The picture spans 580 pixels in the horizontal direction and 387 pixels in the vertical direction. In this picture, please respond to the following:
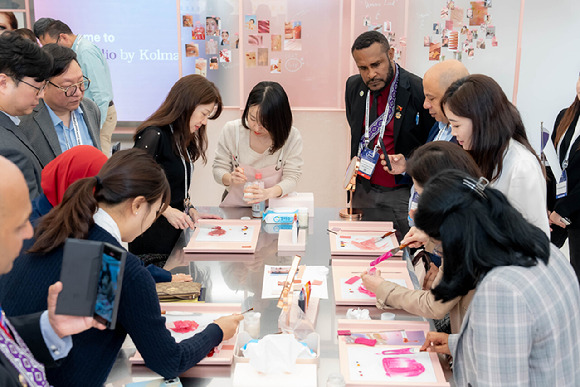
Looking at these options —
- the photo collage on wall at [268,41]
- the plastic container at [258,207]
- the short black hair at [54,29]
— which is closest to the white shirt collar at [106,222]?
the plastic container at [258,207]

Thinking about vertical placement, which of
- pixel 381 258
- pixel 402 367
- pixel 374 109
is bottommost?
pixel 402 367

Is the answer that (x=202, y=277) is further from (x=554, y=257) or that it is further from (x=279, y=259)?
(x=554, y=257)

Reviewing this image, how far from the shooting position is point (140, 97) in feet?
18.7

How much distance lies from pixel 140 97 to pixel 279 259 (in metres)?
3.49

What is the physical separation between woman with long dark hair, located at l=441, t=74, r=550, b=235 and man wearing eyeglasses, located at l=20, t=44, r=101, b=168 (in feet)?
6.12

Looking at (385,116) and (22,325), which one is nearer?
(22,325)

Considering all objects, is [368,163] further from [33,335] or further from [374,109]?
Answer: [33,335]

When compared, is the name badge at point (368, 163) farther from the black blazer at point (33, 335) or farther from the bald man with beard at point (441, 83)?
the black blazer at point (33, 335)

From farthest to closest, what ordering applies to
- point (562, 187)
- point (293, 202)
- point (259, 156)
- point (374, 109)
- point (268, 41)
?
point (268, 41)
point (374, 109)
point (259, 156)
point (293, 202)
point (562, 187)

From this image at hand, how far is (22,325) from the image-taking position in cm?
155

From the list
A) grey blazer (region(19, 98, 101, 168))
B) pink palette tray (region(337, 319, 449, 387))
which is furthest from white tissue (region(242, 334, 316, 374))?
grey blazer (region(19, 98, 101, 168))

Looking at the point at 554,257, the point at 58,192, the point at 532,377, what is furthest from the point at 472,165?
the point at 58,192

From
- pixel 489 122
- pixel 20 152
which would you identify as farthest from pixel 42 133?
pixel 489 122

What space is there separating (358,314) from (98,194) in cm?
101
